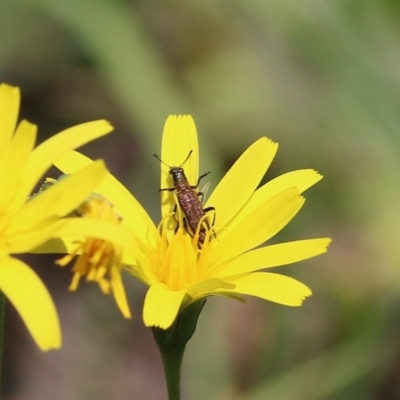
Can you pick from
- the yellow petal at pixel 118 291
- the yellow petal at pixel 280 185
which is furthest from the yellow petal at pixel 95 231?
the yellow petal at pixel 280 185

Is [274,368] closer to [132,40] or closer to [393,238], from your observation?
[393,238]

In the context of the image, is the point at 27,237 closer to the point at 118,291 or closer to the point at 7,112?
the point at 118,291

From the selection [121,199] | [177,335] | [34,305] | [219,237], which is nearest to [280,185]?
[219,237]

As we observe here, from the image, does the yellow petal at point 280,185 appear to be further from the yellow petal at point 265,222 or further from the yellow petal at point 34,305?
the yellow petal at point 34,305

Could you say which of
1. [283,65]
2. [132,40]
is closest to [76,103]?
[132,40]

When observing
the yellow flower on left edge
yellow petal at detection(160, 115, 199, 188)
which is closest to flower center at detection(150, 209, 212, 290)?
yellow petal at detection(160, 115, 199, 188)

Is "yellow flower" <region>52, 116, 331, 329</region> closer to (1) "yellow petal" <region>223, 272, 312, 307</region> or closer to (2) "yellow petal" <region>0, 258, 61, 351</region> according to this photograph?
(1) "yellow petal" <region>223, 272, 312, 307</region>
